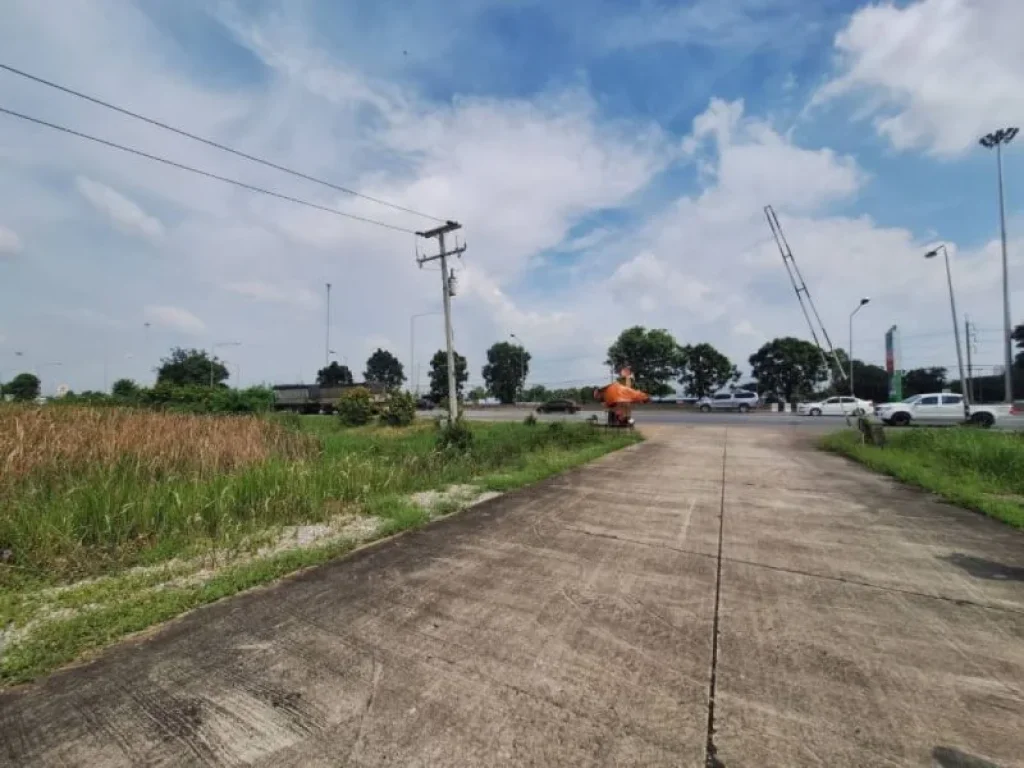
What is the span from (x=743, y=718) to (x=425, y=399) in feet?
186

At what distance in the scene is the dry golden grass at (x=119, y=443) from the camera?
18.4ft

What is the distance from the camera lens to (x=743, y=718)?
2.09 m

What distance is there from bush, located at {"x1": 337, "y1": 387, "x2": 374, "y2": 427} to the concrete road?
18181 millimetres

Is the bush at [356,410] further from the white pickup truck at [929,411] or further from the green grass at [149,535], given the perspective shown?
the white pickup truck at [929,411]

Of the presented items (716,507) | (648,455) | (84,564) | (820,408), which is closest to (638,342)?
(820,408)

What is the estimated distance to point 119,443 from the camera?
21.3ft

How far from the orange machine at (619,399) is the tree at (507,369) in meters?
53.4

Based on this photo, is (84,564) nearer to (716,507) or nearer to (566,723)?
(566,723)

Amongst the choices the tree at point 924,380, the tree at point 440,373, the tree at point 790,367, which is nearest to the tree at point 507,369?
the tree at point 440,373

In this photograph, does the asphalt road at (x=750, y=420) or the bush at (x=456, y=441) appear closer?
the bush at (x=456, y=441)

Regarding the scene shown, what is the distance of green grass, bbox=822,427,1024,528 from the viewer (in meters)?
6.29

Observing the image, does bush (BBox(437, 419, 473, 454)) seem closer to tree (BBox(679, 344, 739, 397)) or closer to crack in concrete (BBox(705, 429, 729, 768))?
crack in concrete (BBox(705, 429, 729, 768))

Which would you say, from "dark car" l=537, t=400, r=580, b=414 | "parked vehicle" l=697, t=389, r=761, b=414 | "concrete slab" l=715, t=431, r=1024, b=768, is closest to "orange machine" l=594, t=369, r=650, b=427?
"concrete slab" l=715, t=431, r=1024, b=768

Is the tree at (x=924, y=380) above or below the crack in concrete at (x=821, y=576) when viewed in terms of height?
above
